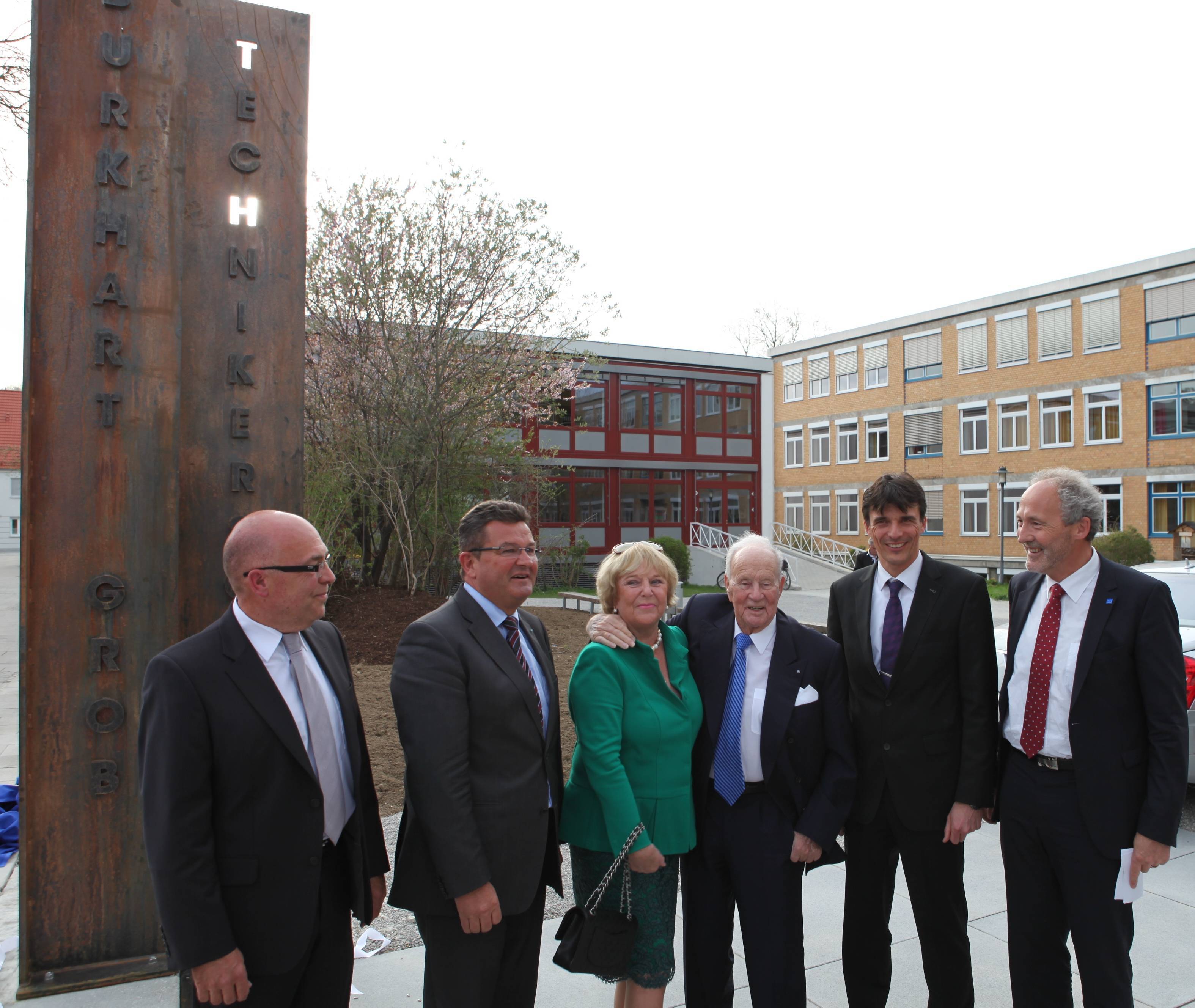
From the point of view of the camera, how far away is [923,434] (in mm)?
36000

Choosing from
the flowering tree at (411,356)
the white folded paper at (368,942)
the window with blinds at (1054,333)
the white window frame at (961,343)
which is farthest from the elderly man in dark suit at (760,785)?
the white window frame at (961,343)

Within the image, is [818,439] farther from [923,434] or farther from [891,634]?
[891,634]

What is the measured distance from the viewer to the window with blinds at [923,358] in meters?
35.4

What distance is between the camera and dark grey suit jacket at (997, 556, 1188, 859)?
9.25 feet

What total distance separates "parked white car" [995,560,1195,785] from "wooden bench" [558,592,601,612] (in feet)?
32.0

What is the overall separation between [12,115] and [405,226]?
5994 millimetres

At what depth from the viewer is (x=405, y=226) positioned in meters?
13.2

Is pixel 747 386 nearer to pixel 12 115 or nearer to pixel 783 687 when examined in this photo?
pixel 12 115

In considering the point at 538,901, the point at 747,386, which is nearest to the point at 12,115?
the point at 538,901

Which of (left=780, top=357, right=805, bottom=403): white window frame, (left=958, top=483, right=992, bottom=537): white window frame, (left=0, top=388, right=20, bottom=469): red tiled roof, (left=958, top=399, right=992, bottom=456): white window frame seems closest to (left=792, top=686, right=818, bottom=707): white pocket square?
(left=958, top=483, right=992, bottom=537): white window frame

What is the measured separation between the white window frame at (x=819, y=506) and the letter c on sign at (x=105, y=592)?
122ft

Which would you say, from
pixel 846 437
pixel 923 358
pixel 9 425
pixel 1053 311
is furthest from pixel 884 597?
pixel 9 425

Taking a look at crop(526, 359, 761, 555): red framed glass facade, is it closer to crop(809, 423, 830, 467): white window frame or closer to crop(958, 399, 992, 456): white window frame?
crop(809, 423, 830, 467): white window frame

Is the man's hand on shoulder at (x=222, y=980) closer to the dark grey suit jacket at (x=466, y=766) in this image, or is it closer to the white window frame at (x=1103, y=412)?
the dark grey suit jacket at (x=466, y=766)
